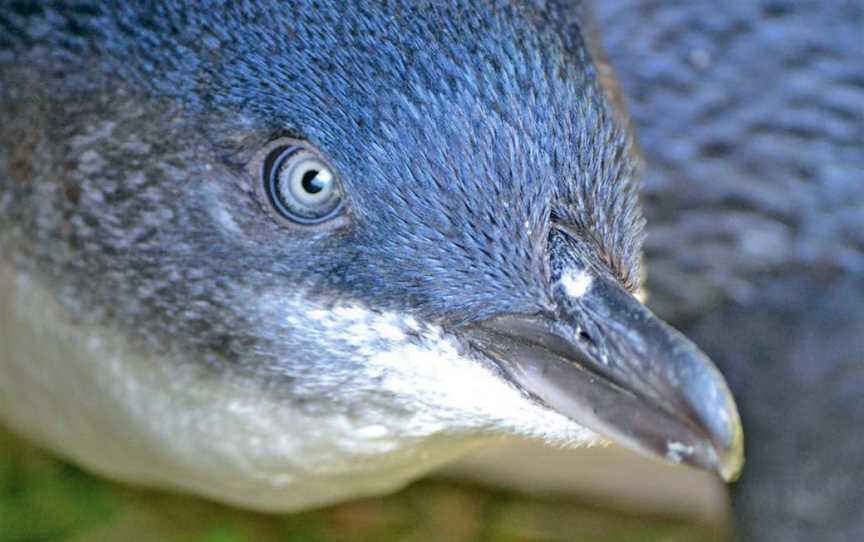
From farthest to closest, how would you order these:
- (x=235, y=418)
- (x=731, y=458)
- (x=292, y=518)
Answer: (x=292, y=518), (x=235, y=418), (x=731, y=458)

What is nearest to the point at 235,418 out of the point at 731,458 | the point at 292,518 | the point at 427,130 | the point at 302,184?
the point at 302,184

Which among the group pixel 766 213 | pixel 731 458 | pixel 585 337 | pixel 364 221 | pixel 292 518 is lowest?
pixel 731 458

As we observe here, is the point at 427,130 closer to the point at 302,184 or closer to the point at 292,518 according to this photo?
the point at 302,184

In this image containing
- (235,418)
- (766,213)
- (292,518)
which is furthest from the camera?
(292,518)

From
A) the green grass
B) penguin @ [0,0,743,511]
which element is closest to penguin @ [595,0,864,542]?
the green grass

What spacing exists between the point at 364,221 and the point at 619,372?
28 cm

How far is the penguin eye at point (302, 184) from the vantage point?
1348mm

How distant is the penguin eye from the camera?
1.35 m

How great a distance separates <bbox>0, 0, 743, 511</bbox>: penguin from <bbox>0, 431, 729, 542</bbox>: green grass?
960 mm

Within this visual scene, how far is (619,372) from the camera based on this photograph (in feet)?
4.21

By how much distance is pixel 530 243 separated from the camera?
1.32 m

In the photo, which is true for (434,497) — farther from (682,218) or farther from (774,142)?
(774,142)

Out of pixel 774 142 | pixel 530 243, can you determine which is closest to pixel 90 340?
pixel 530 243

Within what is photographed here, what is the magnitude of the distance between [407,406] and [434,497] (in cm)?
119
